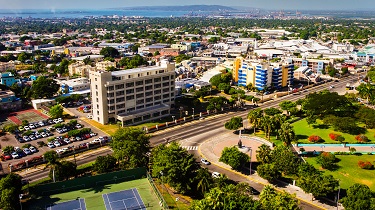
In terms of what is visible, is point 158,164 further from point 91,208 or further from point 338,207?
point 338,207

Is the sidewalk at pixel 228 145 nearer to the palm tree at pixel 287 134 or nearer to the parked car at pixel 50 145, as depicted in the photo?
the palm tree at pixel 287 134

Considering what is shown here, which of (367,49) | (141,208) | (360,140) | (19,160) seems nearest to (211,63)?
(367,49)

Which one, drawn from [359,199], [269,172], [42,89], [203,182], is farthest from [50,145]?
[359,199]

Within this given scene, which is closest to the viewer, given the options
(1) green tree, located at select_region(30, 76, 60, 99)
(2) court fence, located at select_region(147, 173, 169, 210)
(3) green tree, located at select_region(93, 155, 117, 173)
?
(2) court fence, located at select_region(147, 173, 169, 210)

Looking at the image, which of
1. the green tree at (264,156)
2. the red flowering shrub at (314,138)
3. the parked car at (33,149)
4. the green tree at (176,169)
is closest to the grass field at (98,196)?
the green tree at (176,169)

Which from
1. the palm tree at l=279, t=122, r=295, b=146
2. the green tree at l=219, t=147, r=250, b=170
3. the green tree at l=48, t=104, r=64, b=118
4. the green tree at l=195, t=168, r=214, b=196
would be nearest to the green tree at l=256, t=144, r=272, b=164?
the green tree at l=219, t=147, r=250, b=170

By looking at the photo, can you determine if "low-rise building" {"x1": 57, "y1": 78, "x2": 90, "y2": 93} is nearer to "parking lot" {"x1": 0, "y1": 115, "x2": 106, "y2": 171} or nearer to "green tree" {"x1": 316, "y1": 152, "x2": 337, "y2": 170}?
"parking lot" {"x1": 0, "y1": 115, "x2": 106, "y2": 171}

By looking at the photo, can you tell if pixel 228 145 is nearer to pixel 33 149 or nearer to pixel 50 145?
pixel 50 145

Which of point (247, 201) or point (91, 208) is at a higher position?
point (247, 201)
